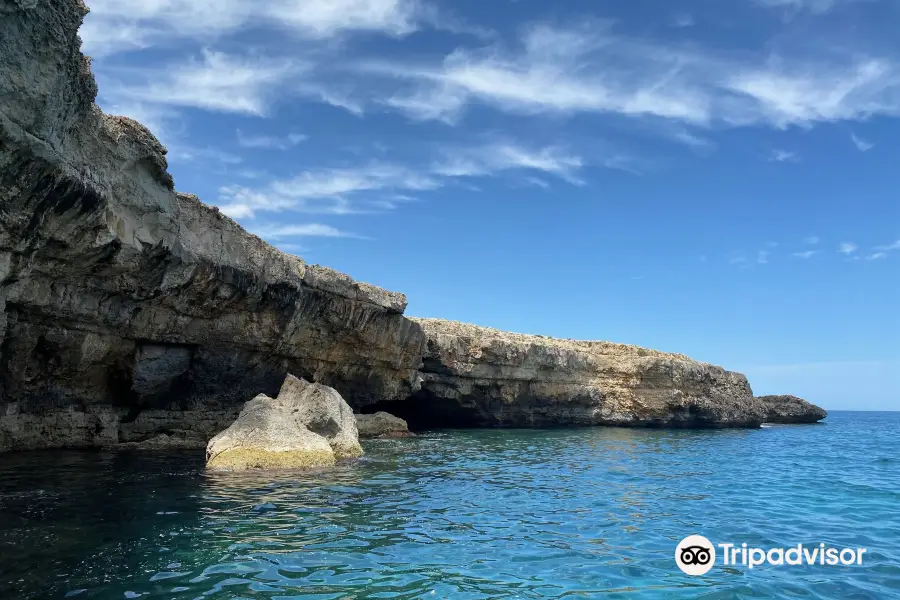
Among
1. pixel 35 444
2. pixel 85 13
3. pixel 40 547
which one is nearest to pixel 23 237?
pixel 85 13

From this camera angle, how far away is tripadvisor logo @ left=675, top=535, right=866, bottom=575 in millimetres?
7961

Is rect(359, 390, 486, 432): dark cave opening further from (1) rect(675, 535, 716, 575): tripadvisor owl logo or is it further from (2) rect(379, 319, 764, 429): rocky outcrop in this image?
(1) rect(675, 535, 716, 575): tripadvisor owl logo

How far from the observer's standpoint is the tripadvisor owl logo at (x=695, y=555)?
7.73m

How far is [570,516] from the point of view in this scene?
10.7 metres

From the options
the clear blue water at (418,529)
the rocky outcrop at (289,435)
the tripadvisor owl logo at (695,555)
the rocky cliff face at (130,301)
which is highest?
the rocky cliff face at (130,301)

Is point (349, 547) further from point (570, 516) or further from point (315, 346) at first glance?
point (315, 346)

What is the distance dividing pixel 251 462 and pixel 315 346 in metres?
9.89

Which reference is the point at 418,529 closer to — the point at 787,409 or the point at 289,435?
the point at 289,435

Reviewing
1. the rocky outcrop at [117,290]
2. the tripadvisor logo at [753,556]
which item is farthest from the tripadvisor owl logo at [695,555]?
→ the rocky outcrop at [117,290]

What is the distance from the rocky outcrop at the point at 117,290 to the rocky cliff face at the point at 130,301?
5cm

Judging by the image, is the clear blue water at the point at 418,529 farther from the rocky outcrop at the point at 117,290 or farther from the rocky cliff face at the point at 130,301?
the rocky cliff face at the point at 130,301

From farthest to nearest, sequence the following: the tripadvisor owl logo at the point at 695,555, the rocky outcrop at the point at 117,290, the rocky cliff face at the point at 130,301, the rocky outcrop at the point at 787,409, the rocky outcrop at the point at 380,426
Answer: the rocky outcrop at the point at 787,409 < the rocky outcrop at the point at 380,426 < the rocky cliff face at the point at 130,301 < the rocky outcrop at the point at 117,290 < the tripadvisor owl logo at the point at 695,555

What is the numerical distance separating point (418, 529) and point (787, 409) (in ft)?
195

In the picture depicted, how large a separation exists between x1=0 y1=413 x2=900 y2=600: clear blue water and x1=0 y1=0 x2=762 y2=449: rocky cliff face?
2962mm
